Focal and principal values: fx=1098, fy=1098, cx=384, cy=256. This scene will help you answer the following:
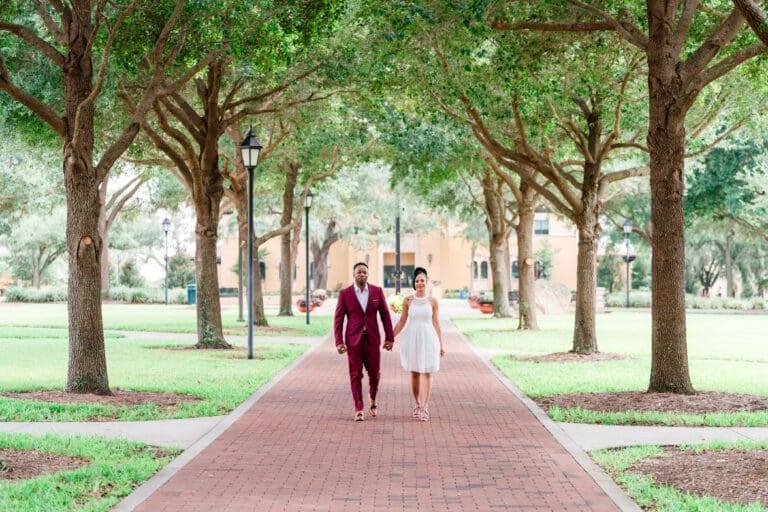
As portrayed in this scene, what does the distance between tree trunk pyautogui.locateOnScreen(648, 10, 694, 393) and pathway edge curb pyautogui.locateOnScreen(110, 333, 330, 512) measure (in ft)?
17.8

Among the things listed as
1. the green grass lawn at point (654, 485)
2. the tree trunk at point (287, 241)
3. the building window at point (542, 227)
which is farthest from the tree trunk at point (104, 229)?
the green grass lawn at point (654, 485)

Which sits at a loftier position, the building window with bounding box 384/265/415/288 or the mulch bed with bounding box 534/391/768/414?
the building window with bounding box 384/265/415/288

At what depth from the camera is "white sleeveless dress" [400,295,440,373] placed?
1267 centimetres

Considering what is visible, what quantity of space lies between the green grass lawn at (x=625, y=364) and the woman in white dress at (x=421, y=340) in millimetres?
1536

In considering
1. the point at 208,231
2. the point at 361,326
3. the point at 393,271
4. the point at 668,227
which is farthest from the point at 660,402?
the point at 393,271

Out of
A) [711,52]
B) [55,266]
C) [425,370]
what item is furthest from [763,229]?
[55,266]

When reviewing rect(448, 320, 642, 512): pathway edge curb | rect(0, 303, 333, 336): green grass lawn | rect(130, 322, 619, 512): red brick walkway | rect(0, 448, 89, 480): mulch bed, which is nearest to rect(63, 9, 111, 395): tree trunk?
rect(130, 322, 619, 512): red brick walkway

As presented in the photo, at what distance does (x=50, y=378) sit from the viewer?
55.7 feet

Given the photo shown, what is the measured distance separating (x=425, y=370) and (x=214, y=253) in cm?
1209

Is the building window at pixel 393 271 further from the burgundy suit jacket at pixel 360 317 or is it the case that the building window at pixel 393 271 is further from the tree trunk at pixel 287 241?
the burgundy suit jacket at pixel 360 317

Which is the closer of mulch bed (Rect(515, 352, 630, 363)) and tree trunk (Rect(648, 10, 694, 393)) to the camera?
tree trunk (Rect(648, 10, 694, 393))

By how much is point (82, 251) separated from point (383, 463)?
660cm

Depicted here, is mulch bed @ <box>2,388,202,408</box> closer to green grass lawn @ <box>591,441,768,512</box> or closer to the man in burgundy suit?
the man in burgundy suit

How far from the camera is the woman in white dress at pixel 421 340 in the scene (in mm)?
12664
